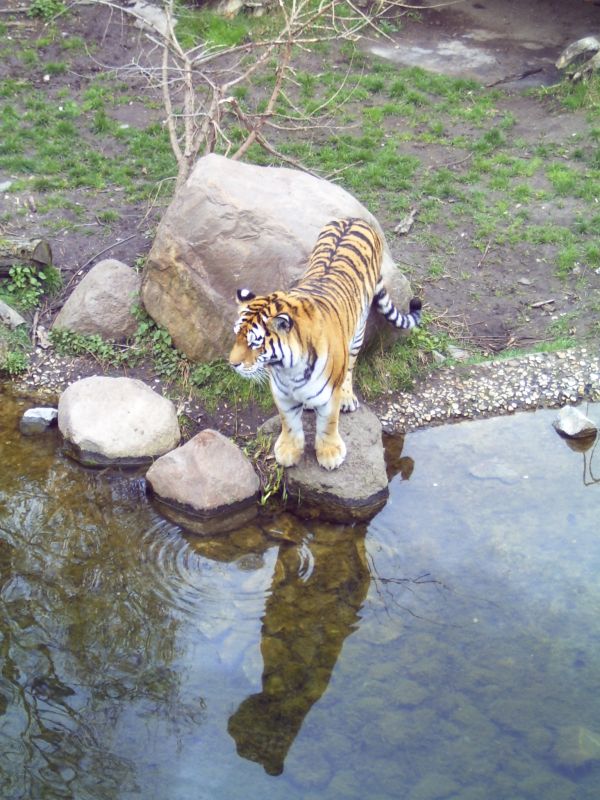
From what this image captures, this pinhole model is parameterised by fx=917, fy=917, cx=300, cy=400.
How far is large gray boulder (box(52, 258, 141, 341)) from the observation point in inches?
270

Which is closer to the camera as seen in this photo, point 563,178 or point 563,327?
point 563,327

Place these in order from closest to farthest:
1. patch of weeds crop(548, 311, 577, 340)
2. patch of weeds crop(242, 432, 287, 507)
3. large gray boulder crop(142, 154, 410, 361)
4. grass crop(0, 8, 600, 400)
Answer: patch of weeds crop(242, 432, 287, 507) → large gray boulder crop(142, 154, 410, 361) → patch of weeds crop(548, 311, 577, 340) → grass crop(0, 8, 600, 400)

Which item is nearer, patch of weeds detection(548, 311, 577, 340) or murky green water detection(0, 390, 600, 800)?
murky green water detection(0, 390, 600, 800)

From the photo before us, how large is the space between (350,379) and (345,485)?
0.78 m

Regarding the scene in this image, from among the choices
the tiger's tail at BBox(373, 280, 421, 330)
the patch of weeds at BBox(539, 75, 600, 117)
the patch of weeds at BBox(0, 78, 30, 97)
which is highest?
the tiger's tail at BBox(373, 280, 421, 330)

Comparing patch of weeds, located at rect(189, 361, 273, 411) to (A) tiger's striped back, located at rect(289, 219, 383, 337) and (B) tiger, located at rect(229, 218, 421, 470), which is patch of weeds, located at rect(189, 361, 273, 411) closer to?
(B) tiger, located at rect(229, 218, 421, 470)

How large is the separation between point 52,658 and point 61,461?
1.70m

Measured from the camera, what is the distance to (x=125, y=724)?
14.6 ft

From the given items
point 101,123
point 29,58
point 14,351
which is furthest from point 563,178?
A: point 29,58

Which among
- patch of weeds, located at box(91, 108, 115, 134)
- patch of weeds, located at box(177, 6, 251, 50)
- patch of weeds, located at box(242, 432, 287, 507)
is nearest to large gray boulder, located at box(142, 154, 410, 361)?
patch of weeds, located at box(242, 432, 287, 507)

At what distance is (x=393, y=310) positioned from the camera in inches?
247

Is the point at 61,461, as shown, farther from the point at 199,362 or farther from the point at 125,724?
the point at 125,724

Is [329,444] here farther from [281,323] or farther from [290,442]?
[281,323]

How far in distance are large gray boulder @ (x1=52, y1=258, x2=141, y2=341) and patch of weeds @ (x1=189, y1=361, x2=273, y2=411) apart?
778mm
